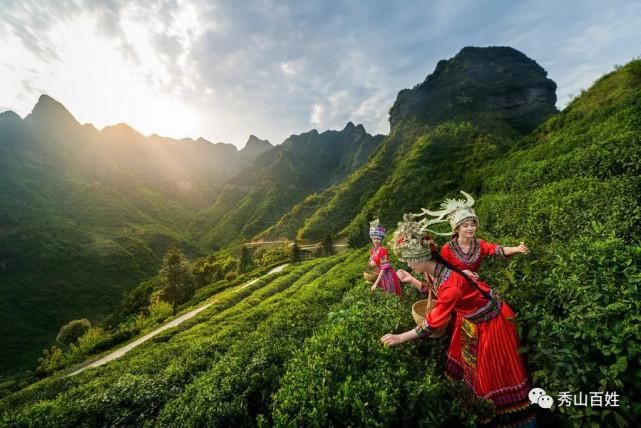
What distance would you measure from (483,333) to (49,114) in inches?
9409

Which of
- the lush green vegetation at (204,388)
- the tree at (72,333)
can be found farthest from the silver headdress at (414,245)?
the tree at (72,333)

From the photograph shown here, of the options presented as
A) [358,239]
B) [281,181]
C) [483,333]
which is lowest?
[358,239]

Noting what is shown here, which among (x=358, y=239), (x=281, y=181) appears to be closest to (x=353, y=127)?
(x=281, y=181)

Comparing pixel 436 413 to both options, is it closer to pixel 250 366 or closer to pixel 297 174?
pixel 250 366

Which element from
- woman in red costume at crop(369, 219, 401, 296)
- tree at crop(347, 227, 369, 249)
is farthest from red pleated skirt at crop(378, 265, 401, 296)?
tree at crop(347, 227, 369, 249)

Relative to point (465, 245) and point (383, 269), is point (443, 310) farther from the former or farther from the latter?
point (383, 269)

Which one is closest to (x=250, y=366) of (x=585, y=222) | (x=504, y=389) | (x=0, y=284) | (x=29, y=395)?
(x=504, y=389)

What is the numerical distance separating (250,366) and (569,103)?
34.5 meters

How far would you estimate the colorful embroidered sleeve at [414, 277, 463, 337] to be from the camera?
8.29 ft

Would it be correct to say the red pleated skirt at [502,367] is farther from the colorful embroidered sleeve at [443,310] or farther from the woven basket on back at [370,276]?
the woven basket on back at [370,276]

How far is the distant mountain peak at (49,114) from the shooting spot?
156m

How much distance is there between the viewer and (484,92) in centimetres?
9056

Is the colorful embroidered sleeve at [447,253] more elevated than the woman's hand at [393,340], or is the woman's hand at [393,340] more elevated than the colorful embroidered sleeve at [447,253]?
the colorful embroidered sleeve at [447,253]

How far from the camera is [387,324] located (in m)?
3.36
